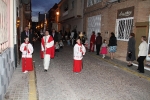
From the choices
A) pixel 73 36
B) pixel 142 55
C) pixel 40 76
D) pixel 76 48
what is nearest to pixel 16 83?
pixel 40 76

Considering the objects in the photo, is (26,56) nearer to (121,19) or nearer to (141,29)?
(141,29)

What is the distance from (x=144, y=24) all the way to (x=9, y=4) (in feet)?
22.3

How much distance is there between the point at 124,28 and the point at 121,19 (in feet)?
2.32

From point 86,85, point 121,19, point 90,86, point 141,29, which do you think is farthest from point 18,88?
point 121,19

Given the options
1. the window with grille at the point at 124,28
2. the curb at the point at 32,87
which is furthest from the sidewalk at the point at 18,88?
the window with grille at the point at 124,28

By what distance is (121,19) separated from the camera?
1289 centimetres

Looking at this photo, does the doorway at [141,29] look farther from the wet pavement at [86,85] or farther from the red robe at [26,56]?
the red robe at [26,56]

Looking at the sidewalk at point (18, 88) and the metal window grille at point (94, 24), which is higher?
the metal window grille at point (94, 24)

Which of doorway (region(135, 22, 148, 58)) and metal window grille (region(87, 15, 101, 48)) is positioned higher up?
metal window grille (region(87, 15, 101, 48))

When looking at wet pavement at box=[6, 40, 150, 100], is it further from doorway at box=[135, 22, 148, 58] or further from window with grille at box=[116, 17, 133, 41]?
window with grille at box=[116, 17, 133, 41]

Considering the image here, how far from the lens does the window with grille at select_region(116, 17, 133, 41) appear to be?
12004 millimetres

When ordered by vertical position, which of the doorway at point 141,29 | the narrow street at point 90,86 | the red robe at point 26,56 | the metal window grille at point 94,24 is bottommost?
the narrow street at point 90,86

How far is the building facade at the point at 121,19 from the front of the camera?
10633 millimetres

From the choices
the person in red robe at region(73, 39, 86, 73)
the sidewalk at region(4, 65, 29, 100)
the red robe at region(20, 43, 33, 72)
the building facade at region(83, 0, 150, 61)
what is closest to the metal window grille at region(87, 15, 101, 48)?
the building facade at region(83, 0, 150, 61)
